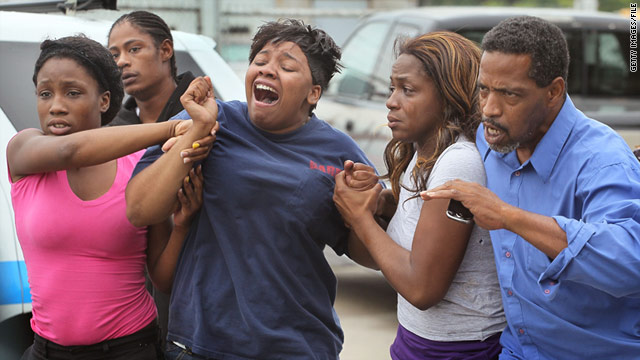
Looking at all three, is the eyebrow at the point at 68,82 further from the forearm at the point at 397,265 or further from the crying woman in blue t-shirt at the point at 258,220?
the forearm at the point at 397,265

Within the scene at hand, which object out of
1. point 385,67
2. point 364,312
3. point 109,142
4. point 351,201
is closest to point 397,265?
point 351,201

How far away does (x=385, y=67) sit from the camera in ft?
22.3

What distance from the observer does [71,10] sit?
15.2 feet

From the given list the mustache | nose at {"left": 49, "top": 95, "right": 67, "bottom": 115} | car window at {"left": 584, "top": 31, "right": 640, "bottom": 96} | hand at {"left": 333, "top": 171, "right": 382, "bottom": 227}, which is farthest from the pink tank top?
car window at {"left": 584, "top": 31, "right": 640, "bottom": 96}

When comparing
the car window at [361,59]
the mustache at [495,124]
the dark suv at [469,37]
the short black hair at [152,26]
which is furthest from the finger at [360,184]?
the car window at [361,59]

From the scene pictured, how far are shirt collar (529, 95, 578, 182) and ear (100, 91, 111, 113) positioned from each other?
1.50 meters

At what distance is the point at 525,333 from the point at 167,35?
7.31 ft

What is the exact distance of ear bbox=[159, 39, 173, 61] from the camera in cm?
376

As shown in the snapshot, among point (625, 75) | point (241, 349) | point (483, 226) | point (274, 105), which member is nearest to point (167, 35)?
point (274, 105)

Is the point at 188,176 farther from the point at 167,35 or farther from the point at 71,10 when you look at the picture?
the point at 71,10

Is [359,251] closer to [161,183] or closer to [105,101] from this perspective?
[161,183]

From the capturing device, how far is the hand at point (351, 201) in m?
2.66

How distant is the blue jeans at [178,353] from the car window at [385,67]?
420 centimetres

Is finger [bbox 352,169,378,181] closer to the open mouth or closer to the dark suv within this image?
the open mouth
